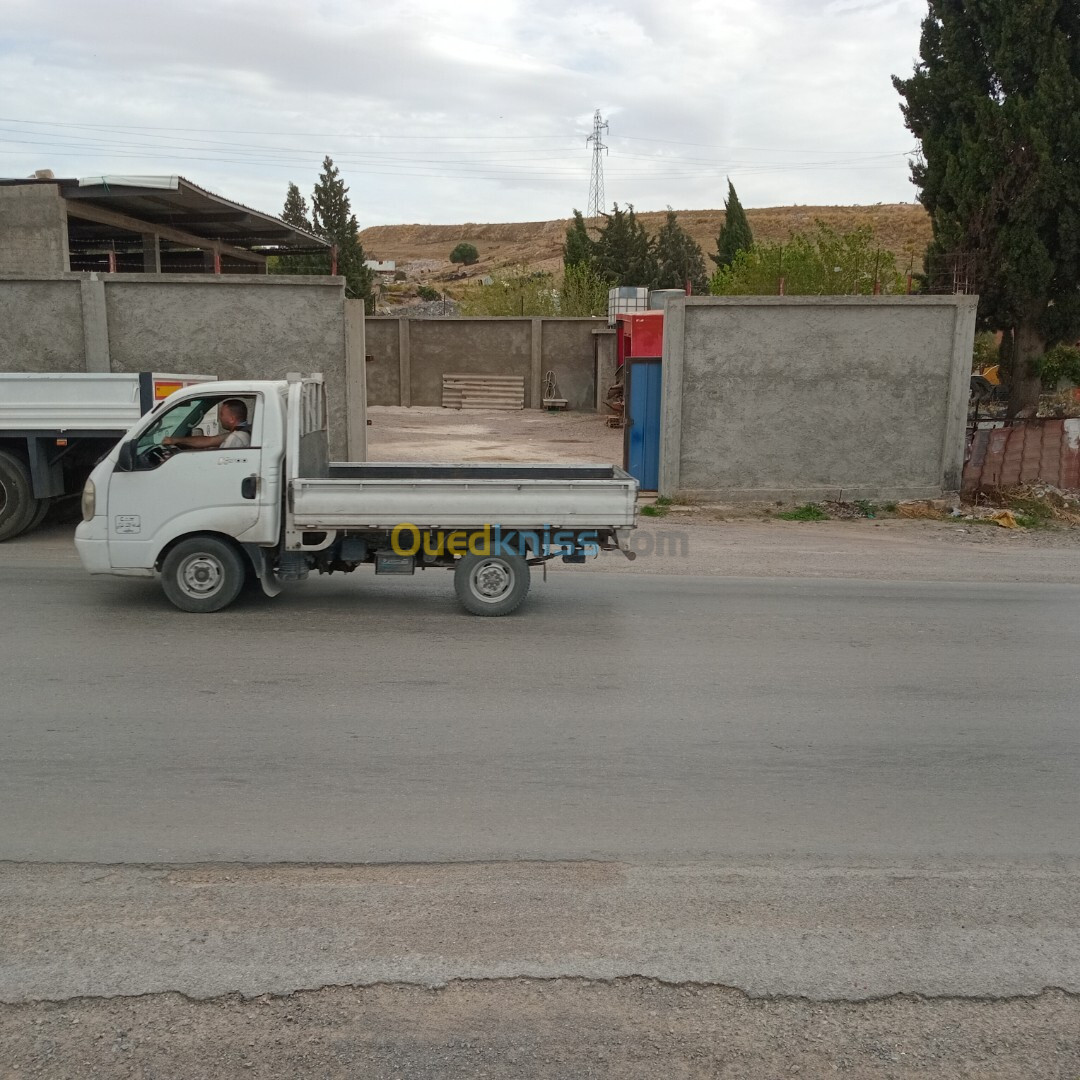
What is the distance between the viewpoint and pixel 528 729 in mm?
6121

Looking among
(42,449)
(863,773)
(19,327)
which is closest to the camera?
(863,773)

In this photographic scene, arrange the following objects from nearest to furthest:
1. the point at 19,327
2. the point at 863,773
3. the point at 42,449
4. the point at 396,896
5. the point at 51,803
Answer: the point at 396,896, the point at 51,803, the point at 863,773, the point at 42,449, the point at 19,327

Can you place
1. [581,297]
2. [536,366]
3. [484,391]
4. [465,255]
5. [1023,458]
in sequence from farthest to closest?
1. [465,255]
2. [581,297]
3. [536,366]
4. [484,391]
5. [1023,458]

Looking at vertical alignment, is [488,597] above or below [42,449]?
below

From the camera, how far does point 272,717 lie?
245 inches

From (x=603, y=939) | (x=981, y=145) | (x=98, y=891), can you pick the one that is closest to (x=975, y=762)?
(x=603, y=939)

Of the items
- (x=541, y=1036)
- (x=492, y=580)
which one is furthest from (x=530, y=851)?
(x=492, y=580)

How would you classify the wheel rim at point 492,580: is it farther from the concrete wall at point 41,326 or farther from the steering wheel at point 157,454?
the concrete wall at point 41,326

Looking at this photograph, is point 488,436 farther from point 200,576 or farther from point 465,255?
point 465,255

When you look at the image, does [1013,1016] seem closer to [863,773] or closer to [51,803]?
[863,773]

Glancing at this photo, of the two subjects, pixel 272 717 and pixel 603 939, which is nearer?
pixel 603 939

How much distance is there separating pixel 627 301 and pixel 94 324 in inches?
751

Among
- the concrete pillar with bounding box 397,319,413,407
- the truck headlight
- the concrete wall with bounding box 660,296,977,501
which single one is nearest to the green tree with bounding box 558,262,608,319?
the concrete pillar with bounding box 397,319,413,407

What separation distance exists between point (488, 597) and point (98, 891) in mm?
4751
